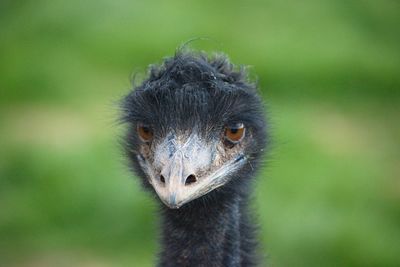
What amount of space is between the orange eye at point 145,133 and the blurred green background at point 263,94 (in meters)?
1.78

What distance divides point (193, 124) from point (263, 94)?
4109 millimetres

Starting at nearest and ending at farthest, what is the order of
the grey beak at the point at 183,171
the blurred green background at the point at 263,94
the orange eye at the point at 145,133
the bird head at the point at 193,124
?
the grey beak at the point at 183,171
the bird head at the point at 193,124
the orange eye at the point at 145,133
the blurred green background at the point at 263,94

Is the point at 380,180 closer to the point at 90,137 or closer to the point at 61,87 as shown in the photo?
the point at 90,137

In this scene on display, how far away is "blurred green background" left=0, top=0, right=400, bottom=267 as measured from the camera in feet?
22.4

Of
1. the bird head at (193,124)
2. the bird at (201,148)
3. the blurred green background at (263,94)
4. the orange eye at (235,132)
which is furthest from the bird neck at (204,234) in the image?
the blurred green background at (263,94)

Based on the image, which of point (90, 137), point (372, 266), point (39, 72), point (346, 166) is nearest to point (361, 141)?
point (346, 166)

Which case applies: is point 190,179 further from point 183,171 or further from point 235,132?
point 235,132

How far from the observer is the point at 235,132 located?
3904mm

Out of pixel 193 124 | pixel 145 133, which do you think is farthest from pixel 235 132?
pixel 145 133

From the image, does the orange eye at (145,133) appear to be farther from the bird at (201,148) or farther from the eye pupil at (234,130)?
the eye pupil at (234,130)

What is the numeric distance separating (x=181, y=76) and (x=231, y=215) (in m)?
0.59

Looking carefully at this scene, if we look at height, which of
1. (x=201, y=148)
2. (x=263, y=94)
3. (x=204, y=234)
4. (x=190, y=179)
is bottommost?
(x=204, y=234)

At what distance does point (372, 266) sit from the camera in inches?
261

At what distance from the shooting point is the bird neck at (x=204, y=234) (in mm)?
3926
